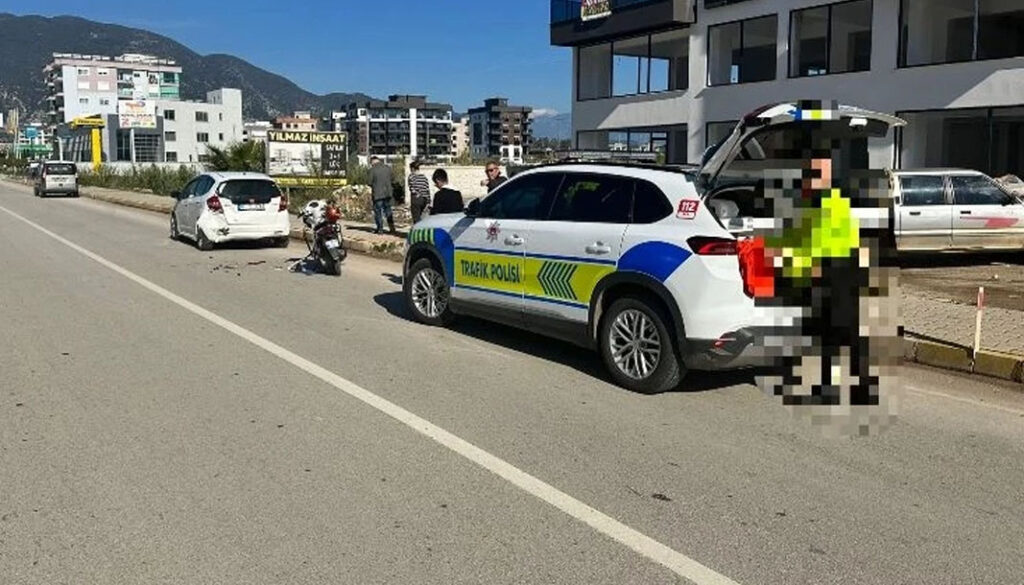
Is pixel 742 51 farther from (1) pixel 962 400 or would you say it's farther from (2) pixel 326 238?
(1) pixel 962 400

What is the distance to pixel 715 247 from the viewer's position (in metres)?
6.33

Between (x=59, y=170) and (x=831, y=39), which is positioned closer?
(x=831, y=39)

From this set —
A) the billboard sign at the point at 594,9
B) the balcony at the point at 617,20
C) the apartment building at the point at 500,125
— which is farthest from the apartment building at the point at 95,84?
the billboard sign at the point at 594,9

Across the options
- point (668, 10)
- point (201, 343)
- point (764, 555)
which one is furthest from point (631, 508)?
point (668, 10)

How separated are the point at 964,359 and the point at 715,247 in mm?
2997

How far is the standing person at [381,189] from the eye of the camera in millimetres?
18672

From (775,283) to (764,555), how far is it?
2817mm

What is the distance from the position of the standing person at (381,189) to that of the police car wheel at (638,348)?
1240cm

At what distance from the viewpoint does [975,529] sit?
14.1ft

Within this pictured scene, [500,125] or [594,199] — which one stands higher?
[500,125]

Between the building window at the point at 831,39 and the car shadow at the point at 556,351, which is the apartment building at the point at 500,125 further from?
the car shadow at the point at 556,351

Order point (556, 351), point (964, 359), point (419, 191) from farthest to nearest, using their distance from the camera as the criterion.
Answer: point (419, 191)
point (556, 351)
point (964, 359)

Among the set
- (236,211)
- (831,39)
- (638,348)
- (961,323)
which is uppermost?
(831,39)

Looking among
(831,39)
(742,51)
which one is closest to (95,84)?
(742,51)
